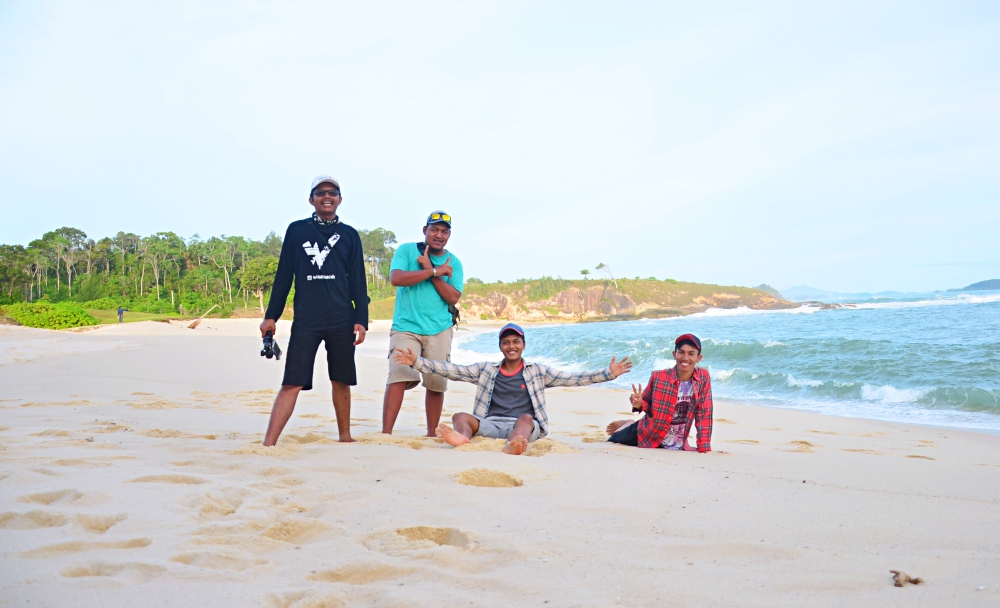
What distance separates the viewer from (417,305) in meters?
4.64

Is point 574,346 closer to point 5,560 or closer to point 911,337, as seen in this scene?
point 911,337

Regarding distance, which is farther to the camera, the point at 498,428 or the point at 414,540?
the point at 498,428

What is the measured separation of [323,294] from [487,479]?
5.98 feet

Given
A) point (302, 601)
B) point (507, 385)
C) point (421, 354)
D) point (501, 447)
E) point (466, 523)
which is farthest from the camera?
point (421, 354)

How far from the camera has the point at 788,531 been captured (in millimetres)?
2344

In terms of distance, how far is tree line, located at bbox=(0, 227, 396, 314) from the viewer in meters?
46.9

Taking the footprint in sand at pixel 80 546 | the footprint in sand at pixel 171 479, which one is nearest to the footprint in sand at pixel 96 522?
the footprint in sand at pixel 80 546

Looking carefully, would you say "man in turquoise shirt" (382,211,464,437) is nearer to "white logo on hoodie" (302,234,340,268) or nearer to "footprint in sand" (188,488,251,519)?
"white logo on hoodie" (302,234,340,268)

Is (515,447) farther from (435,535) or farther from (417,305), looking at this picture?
(435,535)

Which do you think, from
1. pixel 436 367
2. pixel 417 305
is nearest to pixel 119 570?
pixel 436 367

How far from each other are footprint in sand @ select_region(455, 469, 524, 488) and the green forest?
43592 mm

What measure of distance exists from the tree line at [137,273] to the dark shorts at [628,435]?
4393cm

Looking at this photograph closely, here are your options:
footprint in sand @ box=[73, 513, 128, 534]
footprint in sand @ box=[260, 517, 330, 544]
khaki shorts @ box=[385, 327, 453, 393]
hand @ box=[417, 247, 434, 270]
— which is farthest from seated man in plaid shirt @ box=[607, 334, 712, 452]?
footprint in sand @ box=[73, 513, 128, 534]

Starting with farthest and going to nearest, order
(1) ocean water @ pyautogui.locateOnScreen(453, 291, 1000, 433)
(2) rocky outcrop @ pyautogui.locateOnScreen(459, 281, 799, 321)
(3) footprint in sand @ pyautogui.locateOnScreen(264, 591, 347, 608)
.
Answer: (2) rocky outcrop @ pyautogui.locateOnScreen(459, 281, 799, 321) → (1) ocean water @ pyautogui.locateOnScreen(453, 291, 1000, 433) → (3) footprint in sand @ pyautogui.locateOnScreen(264, 591, 347, 608)
